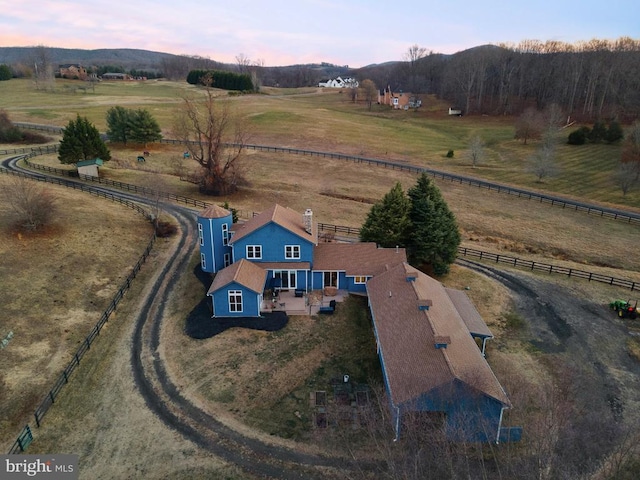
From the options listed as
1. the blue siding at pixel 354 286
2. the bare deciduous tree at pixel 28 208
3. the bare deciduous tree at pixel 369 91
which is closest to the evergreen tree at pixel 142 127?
the bare deciduous tree at pixel 28 208

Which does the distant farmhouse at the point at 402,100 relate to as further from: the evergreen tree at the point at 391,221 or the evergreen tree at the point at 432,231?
the evergreen tree at the point at 391,221

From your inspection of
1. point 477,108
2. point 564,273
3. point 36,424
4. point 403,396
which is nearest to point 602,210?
point 564,273

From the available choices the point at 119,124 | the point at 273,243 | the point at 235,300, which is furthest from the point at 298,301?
the point at 119,124

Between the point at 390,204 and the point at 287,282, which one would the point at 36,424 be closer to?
the point at 287,282

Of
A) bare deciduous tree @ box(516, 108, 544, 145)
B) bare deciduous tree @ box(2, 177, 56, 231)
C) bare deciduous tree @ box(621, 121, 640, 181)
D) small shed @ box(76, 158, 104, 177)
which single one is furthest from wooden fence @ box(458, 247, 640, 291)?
bare deciduous tree @ box(516, 108, 544, 145)

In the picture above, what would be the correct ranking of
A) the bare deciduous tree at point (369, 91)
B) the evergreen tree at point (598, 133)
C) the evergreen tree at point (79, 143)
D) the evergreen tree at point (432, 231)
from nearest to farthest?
the evergreen tree at point (432, 231) → the evergreen tree at point (79, 143) → the evergreen tree at point (598, 133) → the bare deciduous tree at point (369, 91)

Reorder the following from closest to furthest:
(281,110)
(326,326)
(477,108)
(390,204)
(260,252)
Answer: (326,326) → (260,252) → (390,204) → (281,110) → (477,108)
